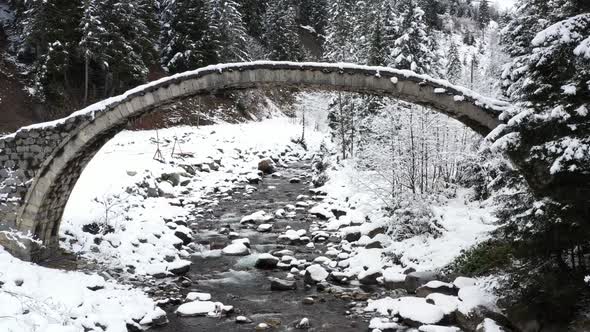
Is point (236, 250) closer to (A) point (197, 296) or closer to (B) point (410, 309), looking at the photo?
(A) point (197, 296)

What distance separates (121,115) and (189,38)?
89.1 ft

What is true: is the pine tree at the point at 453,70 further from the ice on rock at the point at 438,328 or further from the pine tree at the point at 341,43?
the ice on rock at the point at 438,328

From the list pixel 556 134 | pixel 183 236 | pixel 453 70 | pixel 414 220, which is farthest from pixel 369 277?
pixel 453 70

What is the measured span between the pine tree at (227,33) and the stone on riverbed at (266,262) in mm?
26013

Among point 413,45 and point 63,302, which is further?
point 413,45

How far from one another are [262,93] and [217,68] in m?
39.1

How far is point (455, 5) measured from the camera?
124 m

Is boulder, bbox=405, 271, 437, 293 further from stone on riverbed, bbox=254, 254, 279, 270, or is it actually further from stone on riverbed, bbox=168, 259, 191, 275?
stone on riverbed, bbox=168, 259, 191, 275

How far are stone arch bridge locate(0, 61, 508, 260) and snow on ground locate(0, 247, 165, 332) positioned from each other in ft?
3.76

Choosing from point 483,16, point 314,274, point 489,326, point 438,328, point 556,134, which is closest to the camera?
point 556,134

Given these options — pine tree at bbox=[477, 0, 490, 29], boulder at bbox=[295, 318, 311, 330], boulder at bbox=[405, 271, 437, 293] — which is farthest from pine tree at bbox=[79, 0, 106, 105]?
pine tree at bbox=[477, 0, 490, 29]

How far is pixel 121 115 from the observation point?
1283 cm

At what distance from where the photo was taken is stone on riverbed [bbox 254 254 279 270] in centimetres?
1503

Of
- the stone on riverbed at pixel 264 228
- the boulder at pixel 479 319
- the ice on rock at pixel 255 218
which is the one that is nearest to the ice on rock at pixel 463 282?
the boulder at pixel 479 319
